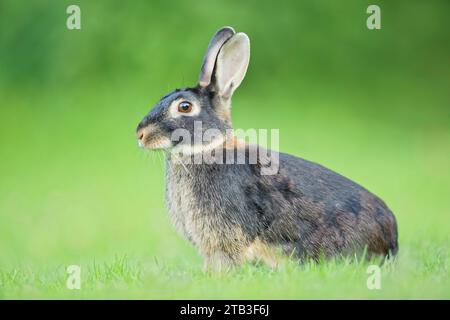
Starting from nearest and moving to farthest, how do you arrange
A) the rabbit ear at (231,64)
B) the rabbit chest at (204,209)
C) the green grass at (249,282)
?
the green grass at (249,282)
the rabbit chest at (204,209)
the rabbit ear at (231,64)

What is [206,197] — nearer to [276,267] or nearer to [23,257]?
[276,267]

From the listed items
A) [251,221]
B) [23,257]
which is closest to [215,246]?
[251,221]

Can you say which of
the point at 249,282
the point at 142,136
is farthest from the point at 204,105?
the point at 249,282

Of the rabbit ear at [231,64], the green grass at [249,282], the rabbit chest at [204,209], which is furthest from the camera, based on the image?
the rabbit ear at [231,64]

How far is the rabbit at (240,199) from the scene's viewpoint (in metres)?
5.76

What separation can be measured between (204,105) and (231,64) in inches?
15.2

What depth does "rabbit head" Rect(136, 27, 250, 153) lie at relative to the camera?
5766mm

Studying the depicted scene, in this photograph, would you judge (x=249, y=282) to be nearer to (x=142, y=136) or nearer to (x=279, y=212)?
(x=279, y=212)

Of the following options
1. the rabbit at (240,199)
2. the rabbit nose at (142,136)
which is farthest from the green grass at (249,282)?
the rabbit nose at (142,136)

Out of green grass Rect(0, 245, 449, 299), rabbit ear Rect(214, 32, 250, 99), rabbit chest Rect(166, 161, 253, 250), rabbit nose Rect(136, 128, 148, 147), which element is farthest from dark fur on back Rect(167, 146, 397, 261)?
rabbit ear Rect(214, 32, 250, 99)

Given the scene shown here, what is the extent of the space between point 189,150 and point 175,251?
6.60 ft

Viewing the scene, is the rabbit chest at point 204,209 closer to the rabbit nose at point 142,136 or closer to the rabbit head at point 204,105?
the rabbit head at point 204,105

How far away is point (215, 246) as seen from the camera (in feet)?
18.9

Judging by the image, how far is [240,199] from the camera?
19.0 ft
